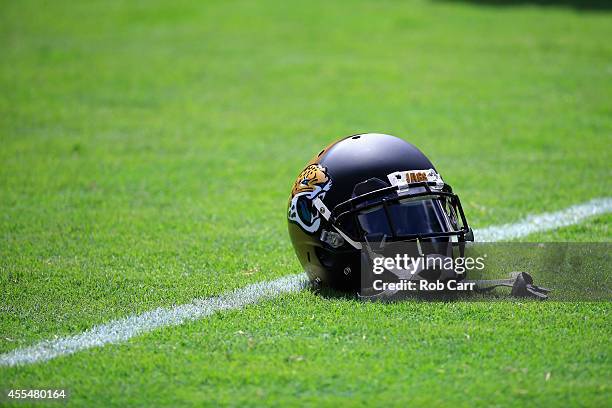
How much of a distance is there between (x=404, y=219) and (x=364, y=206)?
0.27m

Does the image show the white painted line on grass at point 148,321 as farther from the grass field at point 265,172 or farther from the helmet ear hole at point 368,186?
the helmet ear hole at point 368,186

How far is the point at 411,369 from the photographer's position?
182 inches

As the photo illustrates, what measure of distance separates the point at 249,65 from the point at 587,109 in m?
6.20

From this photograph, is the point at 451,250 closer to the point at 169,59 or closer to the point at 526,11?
the point at 169,59

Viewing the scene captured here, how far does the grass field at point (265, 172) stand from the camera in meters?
4.63

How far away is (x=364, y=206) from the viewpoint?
546 cm

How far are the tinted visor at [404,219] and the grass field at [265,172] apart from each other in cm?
48

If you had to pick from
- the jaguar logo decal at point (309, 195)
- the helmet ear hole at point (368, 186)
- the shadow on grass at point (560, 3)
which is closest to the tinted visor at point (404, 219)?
the helmet ear hole at point (368, 186)

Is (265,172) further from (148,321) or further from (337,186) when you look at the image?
(148,321)

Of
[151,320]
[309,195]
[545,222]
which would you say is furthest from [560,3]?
[151,320]

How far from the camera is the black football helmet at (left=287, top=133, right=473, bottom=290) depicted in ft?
18.0

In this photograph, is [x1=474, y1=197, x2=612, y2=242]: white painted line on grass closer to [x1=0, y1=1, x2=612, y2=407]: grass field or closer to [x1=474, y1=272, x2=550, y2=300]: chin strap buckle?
[x1=0, y1=1, x2=612, y2=407]: grass field

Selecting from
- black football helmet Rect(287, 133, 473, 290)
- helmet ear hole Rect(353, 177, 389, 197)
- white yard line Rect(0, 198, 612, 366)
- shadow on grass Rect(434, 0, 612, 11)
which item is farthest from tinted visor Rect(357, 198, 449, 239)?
shadow on grass Rect(434, 0, 612, 11)

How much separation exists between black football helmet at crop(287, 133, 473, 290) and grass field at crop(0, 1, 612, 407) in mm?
359
